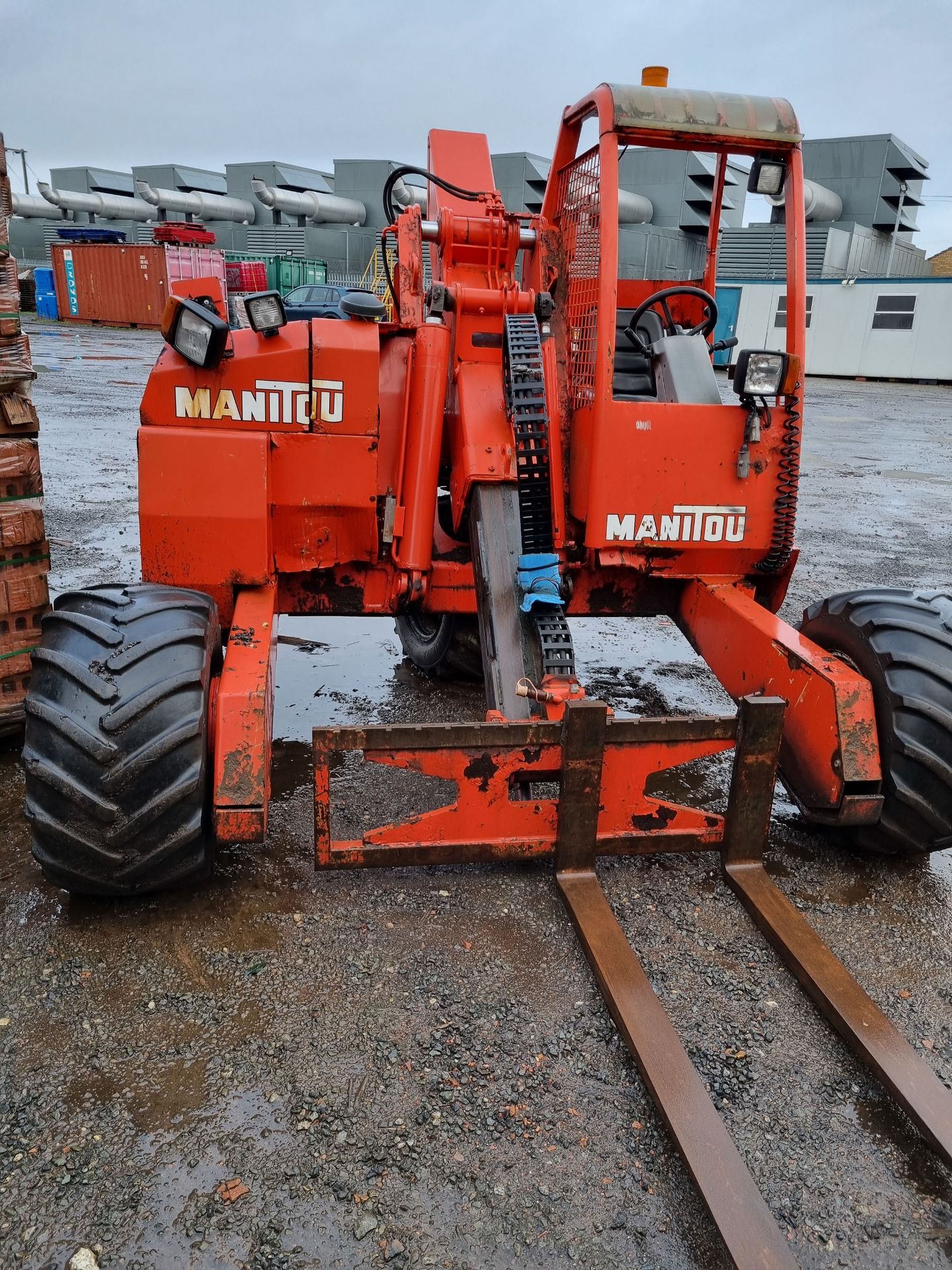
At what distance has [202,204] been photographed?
4084 centimetres

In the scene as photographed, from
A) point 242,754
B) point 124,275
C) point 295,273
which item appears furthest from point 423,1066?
point 295,273

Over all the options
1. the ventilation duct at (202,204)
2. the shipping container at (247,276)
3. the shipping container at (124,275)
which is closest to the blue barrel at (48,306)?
the shipping container at (124,275)

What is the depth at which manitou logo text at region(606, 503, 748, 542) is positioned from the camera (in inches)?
152

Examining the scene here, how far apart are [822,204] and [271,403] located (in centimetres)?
3558

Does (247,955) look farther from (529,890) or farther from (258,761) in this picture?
(529,890)

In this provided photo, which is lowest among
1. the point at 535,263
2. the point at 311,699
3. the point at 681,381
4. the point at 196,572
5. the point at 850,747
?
the point at 311,699

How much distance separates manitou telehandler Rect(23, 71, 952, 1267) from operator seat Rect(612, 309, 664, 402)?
16mm

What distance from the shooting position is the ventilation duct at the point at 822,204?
107 feet

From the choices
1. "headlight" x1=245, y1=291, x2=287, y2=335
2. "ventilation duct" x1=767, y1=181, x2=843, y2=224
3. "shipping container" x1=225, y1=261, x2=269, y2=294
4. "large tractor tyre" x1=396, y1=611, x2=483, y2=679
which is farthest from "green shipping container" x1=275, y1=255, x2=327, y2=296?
"headlight" x1=245, y1=291, x2=287, y2=335

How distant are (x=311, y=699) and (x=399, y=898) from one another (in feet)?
6.36

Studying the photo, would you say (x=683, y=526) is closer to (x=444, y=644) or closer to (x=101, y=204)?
(x=444, y=644)

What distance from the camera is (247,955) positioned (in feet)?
9.51

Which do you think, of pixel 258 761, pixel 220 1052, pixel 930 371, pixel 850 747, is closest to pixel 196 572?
pixel 258 761

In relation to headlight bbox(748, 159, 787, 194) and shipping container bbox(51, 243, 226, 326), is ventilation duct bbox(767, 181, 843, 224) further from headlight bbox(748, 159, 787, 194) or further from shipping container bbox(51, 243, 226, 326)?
headlight bbox(748, 159, 787, 194)
